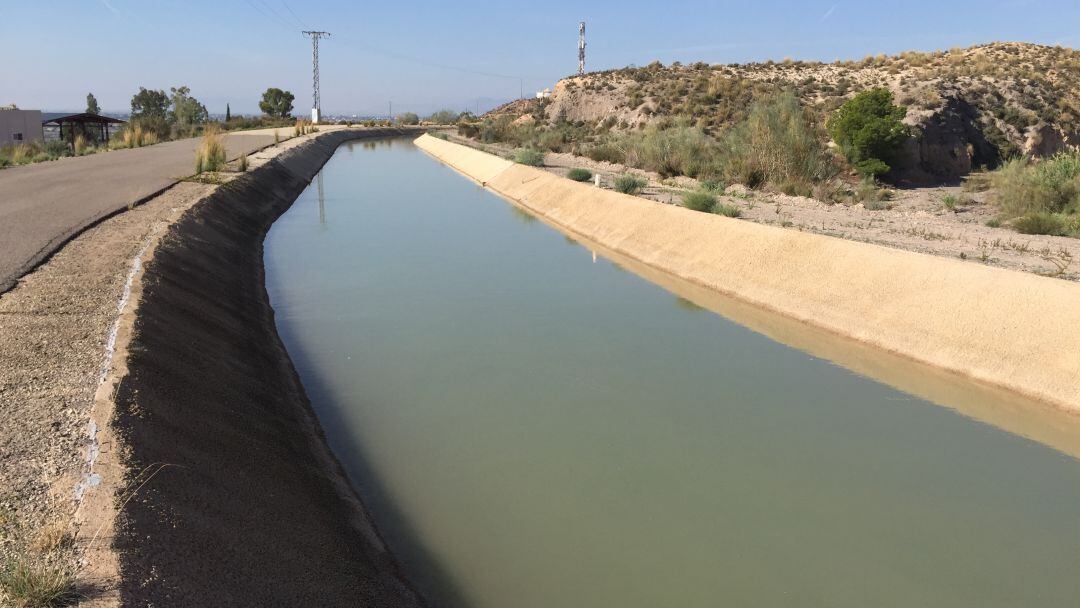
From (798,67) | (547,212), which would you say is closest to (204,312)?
(547,212)

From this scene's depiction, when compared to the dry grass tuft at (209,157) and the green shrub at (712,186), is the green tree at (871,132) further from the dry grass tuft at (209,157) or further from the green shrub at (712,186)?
the dry grass tuft at (209,157)

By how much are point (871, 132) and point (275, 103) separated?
88.5m

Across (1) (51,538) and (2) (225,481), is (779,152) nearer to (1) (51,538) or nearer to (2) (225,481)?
(2) (225,481)

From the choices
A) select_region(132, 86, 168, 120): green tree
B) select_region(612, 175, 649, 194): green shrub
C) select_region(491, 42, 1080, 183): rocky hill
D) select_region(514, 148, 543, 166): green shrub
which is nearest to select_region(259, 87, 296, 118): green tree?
select_region(132, 86, 168, 120): green tree

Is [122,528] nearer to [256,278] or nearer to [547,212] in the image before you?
[256,278]

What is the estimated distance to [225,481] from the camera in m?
5.32

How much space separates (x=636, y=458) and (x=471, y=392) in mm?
2395

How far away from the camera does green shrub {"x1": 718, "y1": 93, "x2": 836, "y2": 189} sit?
24.4 metres

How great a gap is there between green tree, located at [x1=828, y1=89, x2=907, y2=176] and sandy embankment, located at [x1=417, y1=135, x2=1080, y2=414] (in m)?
10.8

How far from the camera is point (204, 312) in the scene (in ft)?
31.6

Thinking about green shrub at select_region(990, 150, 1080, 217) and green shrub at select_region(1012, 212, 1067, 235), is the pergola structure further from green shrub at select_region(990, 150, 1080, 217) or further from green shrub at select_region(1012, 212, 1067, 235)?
green shrub at select_region(1012, 212, 1067, 235)

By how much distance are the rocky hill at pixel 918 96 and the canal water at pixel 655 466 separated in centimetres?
2079

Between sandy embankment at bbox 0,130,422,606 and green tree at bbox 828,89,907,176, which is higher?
green tree at bbox 828,89,907,176

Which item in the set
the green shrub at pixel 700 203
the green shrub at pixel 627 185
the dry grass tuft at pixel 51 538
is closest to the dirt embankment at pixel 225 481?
the dry grass tuft at pixel 51 538
